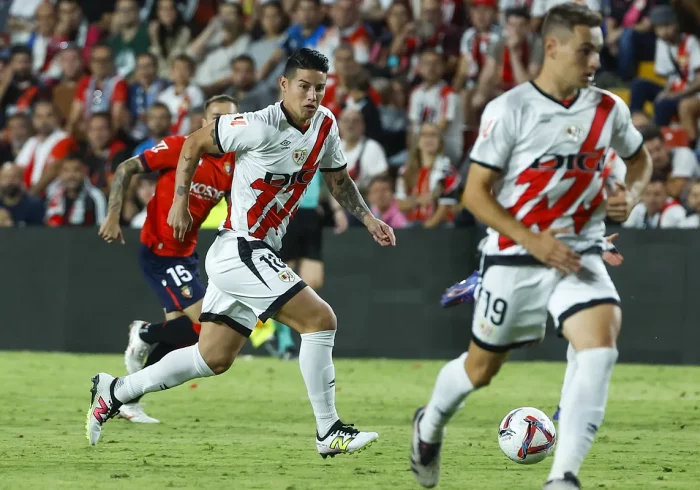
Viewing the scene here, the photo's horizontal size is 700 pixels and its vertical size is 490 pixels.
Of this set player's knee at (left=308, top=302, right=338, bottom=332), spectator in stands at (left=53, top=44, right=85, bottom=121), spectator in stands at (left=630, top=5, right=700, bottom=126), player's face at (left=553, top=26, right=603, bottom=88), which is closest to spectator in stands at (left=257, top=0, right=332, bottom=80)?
spectator in stands at (left=53, top=44, right=85, bottom=121)

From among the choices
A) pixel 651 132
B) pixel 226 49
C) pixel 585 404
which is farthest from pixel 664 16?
pixel 585 404

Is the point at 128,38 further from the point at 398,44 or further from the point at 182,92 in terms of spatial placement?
the point at 398,44

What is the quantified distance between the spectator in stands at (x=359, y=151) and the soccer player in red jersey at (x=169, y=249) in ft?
17.1

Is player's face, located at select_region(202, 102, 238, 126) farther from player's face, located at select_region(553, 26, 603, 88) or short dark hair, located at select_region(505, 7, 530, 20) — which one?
short dark hair, located at select_region(505, 7, 530, 20)

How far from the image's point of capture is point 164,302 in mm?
9000

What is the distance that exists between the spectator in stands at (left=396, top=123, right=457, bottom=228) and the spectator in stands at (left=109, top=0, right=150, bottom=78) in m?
5.37

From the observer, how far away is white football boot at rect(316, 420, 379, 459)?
6.88 meters

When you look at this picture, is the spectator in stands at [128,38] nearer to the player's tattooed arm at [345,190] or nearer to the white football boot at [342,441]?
the player's tattooed arm at [345,190]

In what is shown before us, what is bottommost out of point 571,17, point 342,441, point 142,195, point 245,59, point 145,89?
point 142,195

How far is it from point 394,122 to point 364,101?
0.62 m

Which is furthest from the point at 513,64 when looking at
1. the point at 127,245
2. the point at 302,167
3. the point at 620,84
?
the point at 302,167

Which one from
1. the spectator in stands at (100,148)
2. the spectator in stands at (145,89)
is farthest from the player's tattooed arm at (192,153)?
the spectator in stands at (145,89)

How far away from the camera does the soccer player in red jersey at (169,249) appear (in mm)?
8612

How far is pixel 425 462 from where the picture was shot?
5.82 metres
